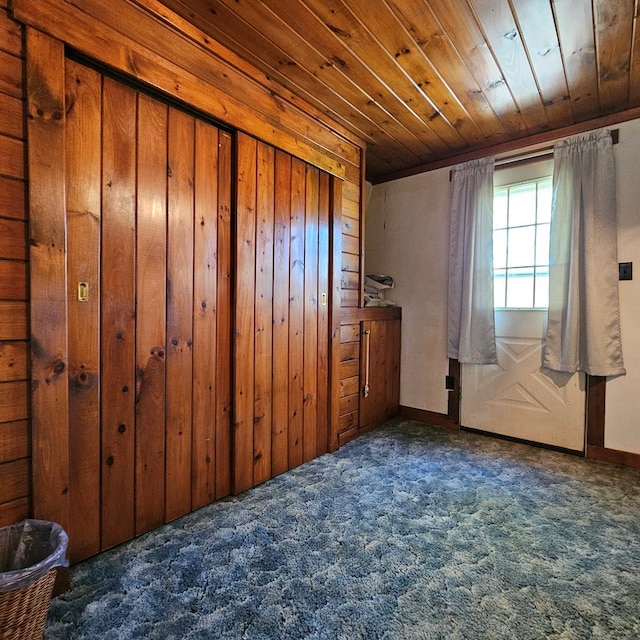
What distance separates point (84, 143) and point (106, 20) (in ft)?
1.64

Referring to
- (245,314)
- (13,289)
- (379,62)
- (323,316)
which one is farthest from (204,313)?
(379,62)

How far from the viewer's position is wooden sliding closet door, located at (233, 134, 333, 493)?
2.01 m

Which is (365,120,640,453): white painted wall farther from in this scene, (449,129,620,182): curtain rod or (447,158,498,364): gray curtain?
(449,129,620,182): curtain rod

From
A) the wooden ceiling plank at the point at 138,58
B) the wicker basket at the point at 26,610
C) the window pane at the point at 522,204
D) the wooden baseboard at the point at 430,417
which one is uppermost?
the wooden ceiling plank at the point at 138,58

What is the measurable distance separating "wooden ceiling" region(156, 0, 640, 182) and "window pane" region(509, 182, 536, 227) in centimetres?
42

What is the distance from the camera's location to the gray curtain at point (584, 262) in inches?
96.0

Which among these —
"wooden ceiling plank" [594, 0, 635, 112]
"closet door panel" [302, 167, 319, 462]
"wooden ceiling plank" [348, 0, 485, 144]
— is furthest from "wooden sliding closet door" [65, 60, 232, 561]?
"wooden ceiling plank" [594, 0, 635, 112]

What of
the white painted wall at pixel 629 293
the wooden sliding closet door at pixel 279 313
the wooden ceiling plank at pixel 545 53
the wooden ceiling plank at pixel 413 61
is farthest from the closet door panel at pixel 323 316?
the white painted wall at pixel 629 293

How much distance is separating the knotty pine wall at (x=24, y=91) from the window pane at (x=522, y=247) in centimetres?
205

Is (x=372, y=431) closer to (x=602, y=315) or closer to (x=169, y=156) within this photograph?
(x=602, y=315)

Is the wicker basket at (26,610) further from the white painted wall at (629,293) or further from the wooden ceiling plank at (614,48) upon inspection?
the white painted wall at (629,293)

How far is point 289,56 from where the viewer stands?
1898 millimetres

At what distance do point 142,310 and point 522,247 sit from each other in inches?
110

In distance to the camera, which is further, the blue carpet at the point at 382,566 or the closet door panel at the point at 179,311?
the closet door panel at the point at 179,311
